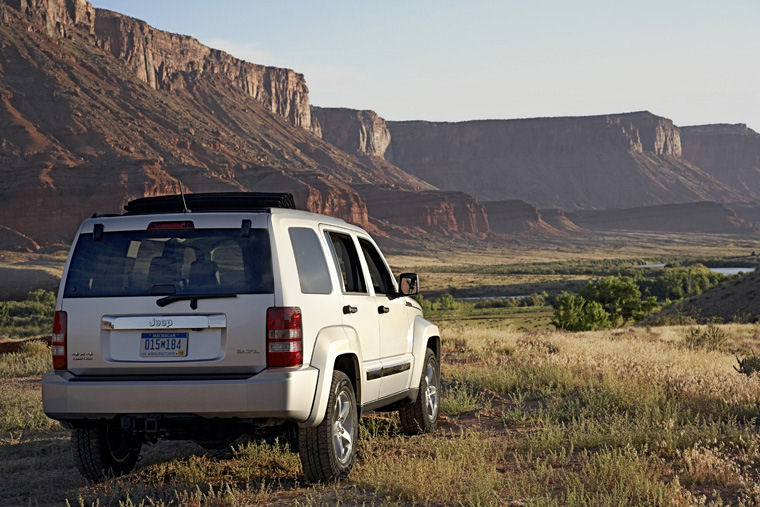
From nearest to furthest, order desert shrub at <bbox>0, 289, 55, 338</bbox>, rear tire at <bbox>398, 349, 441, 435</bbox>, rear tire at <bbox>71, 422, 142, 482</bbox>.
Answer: rear tire at <bbox>71, 422, 142, 482</bbox> < rear tire at <bbox>398, 349, 441, 435</bbox> < desert shrub at <bbox>0, 289, 55, 338</bbox>

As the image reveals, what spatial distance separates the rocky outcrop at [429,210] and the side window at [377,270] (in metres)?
161

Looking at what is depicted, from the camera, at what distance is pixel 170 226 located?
610 centimetres

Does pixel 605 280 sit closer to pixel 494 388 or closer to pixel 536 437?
pixel 494 388

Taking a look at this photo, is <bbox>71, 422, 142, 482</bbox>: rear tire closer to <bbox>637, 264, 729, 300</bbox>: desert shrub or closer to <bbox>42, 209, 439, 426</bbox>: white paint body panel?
<bbox>42, 209, 439, 426</bbox>: white paint body panel

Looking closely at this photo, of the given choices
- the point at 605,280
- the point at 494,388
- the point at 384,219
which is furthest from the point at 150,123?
the point at 494,388

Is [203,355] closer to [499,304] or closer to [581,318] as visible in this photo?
[581,318]

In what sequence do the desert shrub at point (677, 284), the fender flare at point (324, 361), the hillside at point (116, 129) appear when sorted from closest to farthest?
the fender flare at point (324, 361), the desert shrub at point (677, 284), the hillside at point (116, 129)

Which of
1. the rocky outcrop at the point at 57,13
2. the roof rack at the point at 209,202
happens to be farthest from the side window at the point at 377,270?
the rocky outcrop at the point at 57,13

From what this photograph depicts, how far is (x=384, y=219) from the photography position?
171625 millimetres

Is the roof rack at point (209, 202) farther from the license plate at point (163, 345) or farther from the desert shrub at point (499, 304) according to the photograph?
the desert shrub at point (499, 304)

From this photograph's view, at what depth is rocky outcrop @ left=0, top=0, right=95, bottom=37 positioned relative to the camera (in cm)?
12569

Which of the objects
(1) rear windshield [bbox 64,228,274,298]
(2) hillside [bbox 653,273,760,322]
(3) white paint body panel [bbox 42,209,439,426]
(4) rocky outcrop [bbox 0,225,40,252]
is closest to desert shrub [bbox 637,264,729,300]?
(2) hillside [bbox 653,273,760,322]

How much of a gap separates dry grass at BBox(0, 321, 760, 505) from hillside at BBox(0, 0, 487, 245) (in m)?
83.5

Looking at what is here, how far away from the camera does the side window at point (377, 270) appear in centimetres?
809
